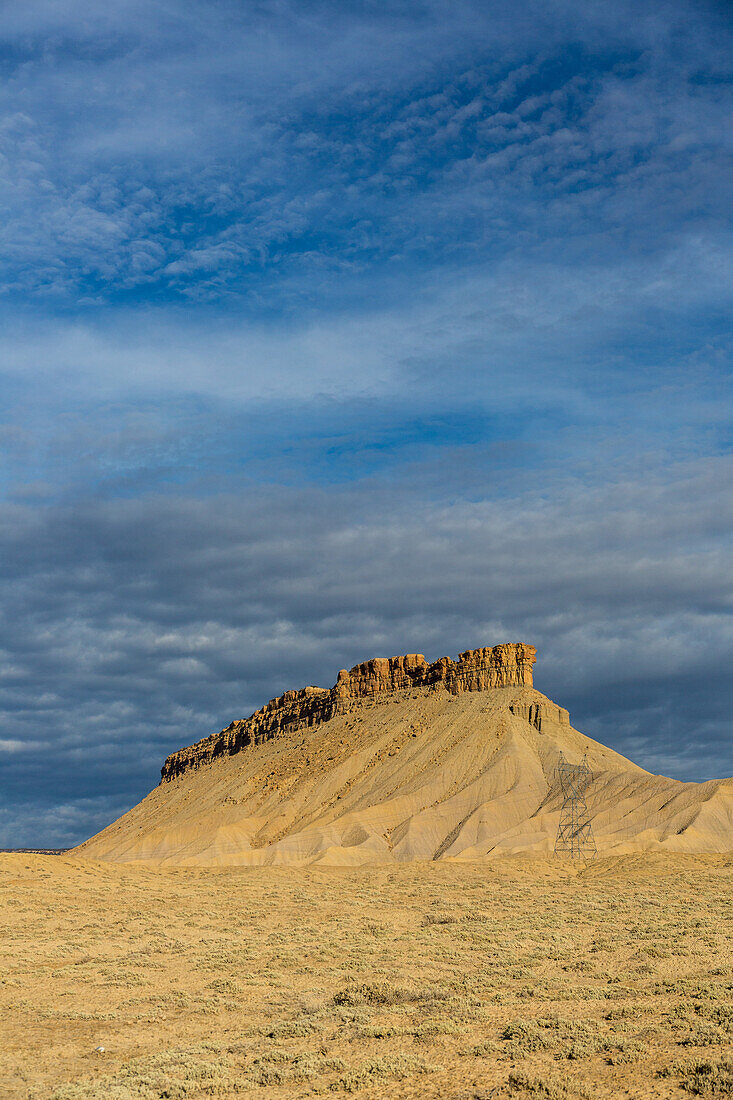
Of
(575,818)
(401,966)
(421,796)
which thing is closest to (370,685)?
(421,796)

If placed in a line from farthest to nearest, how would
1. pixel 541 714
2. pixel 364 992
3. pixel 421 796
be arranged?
pixel 541 714 → pixel 421 796 → pixel 364 992

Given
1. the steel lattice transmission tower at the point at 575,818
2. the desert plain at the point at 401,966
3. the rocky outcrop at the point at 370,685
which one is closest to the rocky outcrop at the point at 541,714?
the rocky outcrop at the point at 370,685

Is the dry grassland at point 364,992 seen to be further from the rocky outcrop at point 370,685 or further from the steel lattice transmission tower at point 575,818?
the rocky outcrop at point 370,685

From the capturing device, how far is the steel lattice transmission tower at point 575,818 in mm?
65688

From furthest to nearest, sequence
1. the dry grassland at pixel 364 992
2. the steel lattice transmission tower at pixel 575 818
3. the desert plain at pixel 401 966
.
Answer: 1. the steel lattice transmission tower at pixel 575 818
2. the desert plain at pixel 401 966
3. the dry grassland at pixel 364 992

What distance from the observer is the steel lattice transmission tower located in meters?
65.7

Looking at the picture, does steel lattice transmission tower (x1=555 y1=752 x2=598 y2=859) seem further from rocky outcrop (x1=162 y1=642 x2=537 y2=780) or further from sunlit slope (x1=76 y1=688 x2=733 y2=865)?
rocky outcrop (x1=162 y1=642 x2=537 y2=780)

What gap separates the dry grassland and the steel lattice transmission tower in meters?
23.6

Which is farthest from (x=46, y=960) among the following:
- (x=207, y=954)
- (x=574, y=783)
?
(x=574, y=783)

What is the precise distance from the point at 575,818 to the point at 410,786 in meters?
23.7

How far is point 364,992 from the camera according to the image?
2025 cm

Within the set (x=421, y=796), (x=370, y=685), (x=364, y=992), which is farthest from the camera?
(x=370, y=685)

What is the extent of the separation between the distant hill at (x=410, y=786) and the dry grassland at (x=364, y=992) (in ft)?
111

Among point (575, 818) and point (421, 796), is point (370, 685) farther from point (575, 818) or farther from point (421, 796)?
point (575, 818)
